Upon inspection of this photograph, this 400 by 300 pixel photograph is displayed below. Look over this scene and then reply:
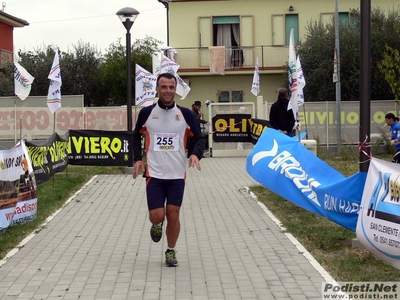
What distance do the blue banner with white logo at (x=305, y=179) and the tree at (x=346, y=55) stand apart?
21.2 metres

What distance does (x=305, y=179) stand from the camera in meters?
10.6

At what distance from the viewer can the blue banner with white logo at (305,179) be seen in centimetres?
874

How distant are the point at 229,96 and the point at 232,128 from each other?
13.1 m

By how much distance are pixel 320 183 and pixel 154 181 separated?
3.03m

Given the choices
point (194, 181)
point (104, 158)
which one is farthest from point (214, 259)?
point (104, 158)

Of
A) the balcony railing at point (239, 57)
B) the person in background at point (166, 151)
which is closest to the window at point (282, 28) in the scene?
the balcony railing at point (239, 57)

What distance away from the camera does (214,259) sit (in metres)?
8.46

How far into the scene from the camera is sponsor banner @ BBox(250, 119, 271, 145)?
75.8 feet

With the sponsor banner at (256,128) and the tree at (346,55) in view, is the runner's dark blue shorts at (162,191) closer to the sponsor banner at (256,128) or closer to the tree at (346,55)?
the sponsor banner at (256,128)

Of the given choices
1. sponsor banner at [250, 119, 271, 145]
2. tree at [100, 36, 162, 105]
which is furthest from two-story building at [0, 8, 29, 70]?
sponsor banner at [250, 119, 271, 145]

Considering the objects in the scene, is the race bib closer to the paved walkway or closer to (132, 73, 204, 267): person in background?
(132, 73, 204, 267): person in background

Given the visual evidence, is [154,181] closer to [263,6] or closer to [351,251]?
[351,251]

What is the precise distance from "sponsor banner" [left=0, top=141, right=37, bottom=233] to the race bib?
311 cm

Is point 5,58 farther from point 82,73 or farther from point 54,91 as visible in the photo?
point 54,91
